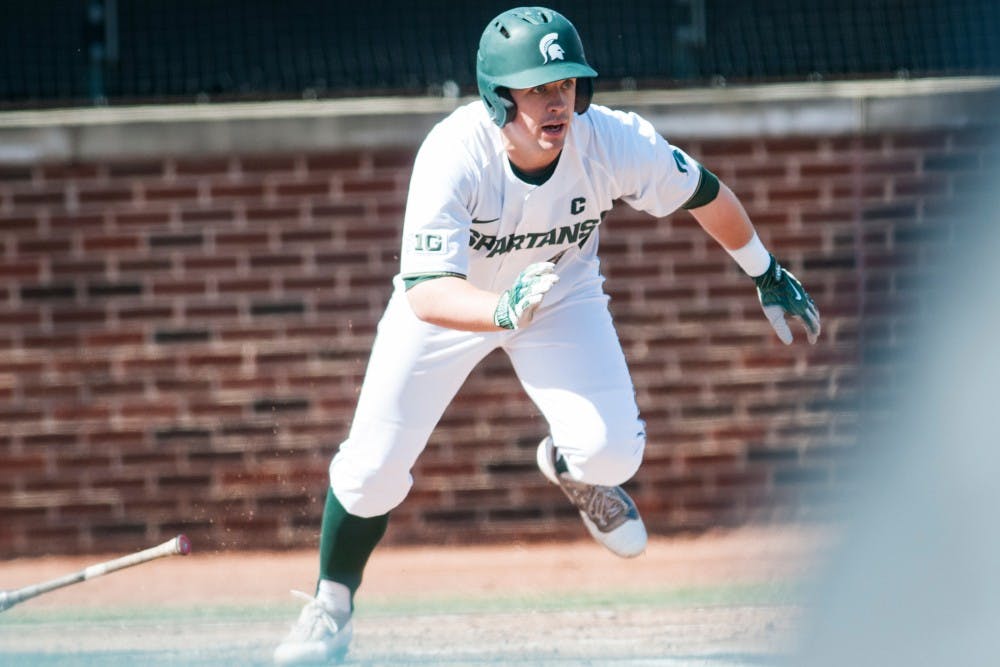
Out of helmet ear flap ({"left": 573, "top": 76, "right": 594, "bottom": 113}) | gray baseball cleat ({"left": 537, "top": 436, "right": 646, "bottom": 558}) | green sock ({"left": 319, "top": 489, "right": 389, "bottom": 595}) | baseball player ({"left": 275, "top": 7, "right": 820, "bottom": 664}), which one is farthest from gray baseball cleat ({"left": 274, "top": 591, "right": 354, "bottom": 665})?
helmet ear flap ({"left": 573, "top": 76, "right": 594, "bottom": 113})

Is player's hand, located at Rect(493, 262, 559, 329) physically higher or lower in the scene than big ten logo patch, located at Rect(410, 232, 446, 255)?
lower

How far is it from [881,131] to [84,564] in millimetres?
4133

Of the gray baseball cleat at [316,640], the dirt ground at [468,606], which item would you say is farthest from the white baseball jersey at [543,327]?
the dirt ground at [468,606]

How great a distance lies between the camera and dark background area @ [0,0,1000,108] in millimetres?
6590

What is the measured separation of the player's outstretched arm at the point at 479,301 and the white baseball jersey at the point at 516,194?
7 cm

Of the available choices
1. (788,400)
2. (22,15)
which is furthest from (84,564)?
(788,400)

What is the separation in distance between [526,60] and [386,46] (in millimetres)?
2816

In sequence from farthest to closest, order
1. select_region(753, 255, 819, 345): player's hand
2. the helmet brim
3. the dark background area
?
the dark background area → select_region(753, 255, 819, 345): player's hand → the helmet brim

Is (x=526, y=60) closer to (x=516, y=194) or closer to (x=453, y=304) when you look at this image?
(x=516, y=194)

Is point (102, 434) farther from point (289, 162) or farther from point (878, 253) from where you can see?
point (878, 253)

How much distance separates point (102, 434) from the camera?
649 centimetres

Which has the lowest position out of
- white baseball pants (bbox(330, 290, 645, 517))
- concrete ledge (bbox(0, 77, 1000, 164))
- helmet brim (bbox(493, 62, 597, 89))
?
white baseball pants (bbox(330, 290, 645, 517))

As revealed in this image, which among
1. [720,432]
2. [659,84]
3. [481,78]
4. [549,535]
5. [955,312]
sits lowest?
[549,535]

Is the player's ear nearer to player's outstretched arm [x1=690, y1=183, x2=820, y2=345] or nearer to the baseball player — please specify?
the baseball player
